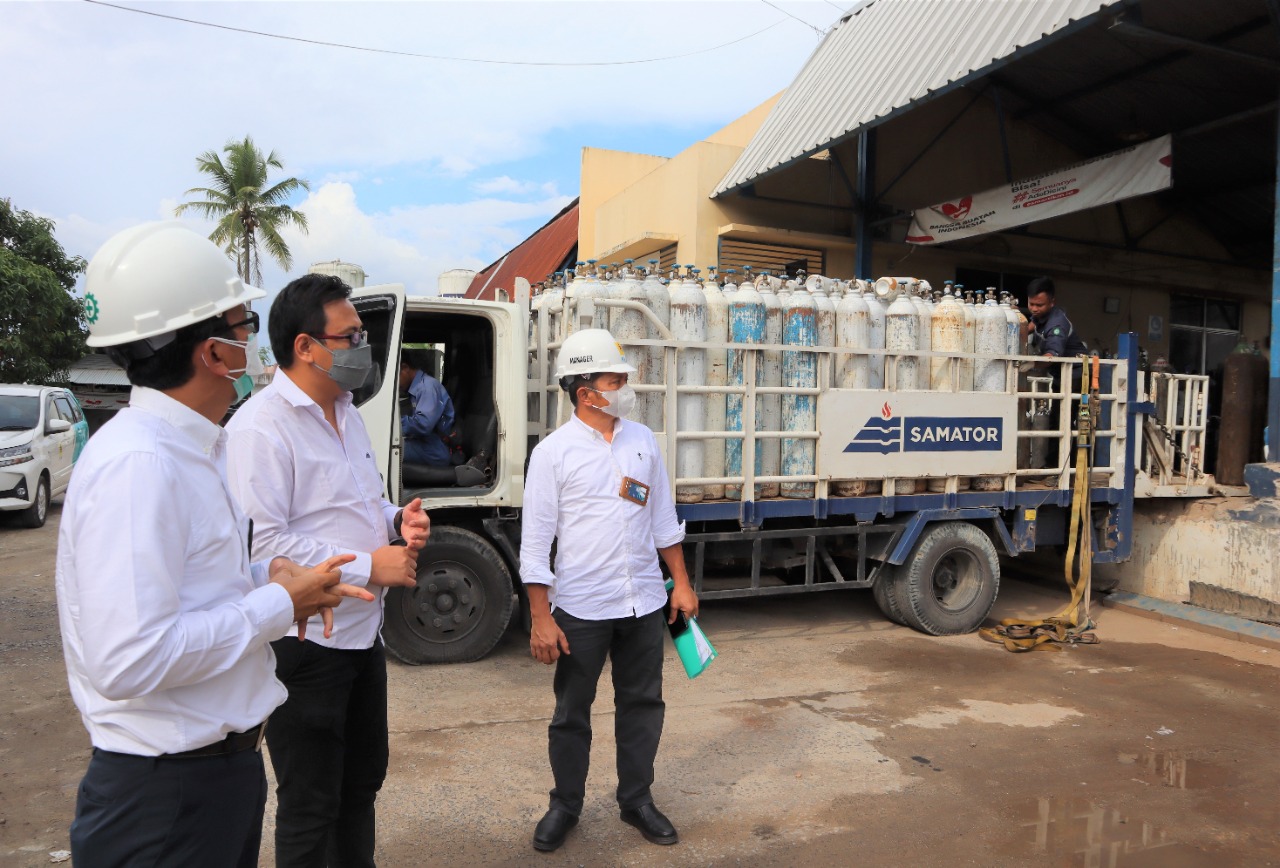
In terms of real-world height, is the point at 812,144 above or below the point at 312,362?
above

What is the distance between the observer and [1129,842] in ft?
11.2

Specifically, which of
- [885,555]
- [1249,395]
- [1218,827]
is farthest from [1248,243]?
[1218,827]

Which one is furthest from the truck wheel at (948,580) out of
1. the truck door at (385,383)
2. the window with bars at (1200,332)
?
the window with bars at (1200,332)

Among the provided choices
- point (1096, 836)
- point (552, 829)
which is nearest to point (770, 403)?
point (1096, 836)

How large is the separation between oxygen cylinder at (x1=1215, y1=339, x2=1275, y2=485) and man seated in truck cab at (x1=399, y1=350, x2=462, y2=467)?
684 centimetres

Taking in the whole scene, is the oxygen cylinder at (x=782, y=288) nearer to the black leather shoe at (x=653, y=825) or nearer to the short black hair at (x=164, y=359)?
the black leather shoe at (x=653, y=825)

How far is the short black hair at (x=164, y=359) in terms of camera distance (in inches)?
63.1

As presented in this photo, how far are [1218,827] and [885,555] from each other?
2.85 meters

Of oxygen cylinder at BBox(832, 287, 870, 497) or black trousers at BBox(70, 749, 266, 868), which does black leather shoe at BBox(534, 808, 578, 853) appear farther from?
oxygen cylinder at BBox(832, 287, 870, 497)

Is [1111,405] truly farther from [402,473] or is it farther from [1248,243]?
[1248,243]

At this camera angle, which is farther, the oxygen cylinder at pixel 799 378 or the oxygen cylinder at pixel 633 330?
the oxygen cylinder at pixel 799 378

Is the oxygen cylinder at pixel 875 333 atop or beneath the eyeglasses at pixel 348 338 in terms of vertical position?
atop

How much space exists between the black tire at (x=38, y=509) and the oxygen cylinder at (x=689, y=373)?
889 cm

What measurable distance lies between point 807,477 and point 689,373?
1.08 metres
